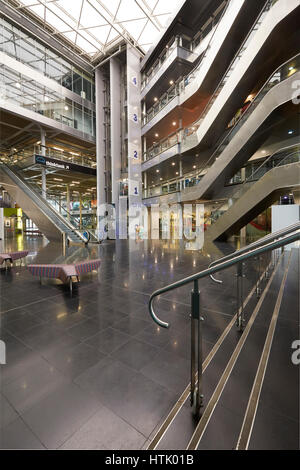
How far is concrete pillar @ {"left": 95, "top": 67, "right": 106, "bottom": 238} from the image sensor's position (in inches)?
904

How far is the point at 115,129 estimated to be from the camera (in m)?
22.8

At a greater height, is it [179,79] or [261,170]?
[179,79]

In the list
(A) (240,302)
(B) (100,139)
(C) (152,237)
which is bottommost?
(A) (240,302)

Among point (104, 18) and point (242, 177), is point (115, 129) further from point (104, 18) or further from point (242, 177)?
point (242, 177)

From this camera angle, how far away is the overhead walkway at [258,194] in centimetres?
835

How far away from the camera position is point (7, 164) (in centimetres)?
1872

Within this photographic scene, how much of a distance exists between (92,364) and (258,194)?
1028 cm

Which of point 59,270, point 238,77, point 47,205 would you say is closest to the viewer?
point 59,270

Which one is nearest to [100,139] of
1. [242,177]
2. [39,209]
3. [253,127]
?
[39,209]

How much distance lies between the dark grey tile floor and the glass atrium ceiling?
25.6 meters

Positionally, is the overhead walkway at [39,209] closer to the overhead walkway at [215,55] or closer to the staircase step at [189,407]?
the staircase step at [189,407]

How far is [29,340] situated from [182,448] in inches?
106

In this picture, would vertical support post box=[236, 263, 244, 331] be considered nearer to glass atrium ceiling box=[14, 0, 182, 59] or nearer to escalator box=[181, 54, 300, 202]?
escalator box=[181, 54, 300, 202]

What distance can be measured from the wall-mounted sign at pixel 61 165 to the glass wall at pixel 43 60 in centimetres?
991
